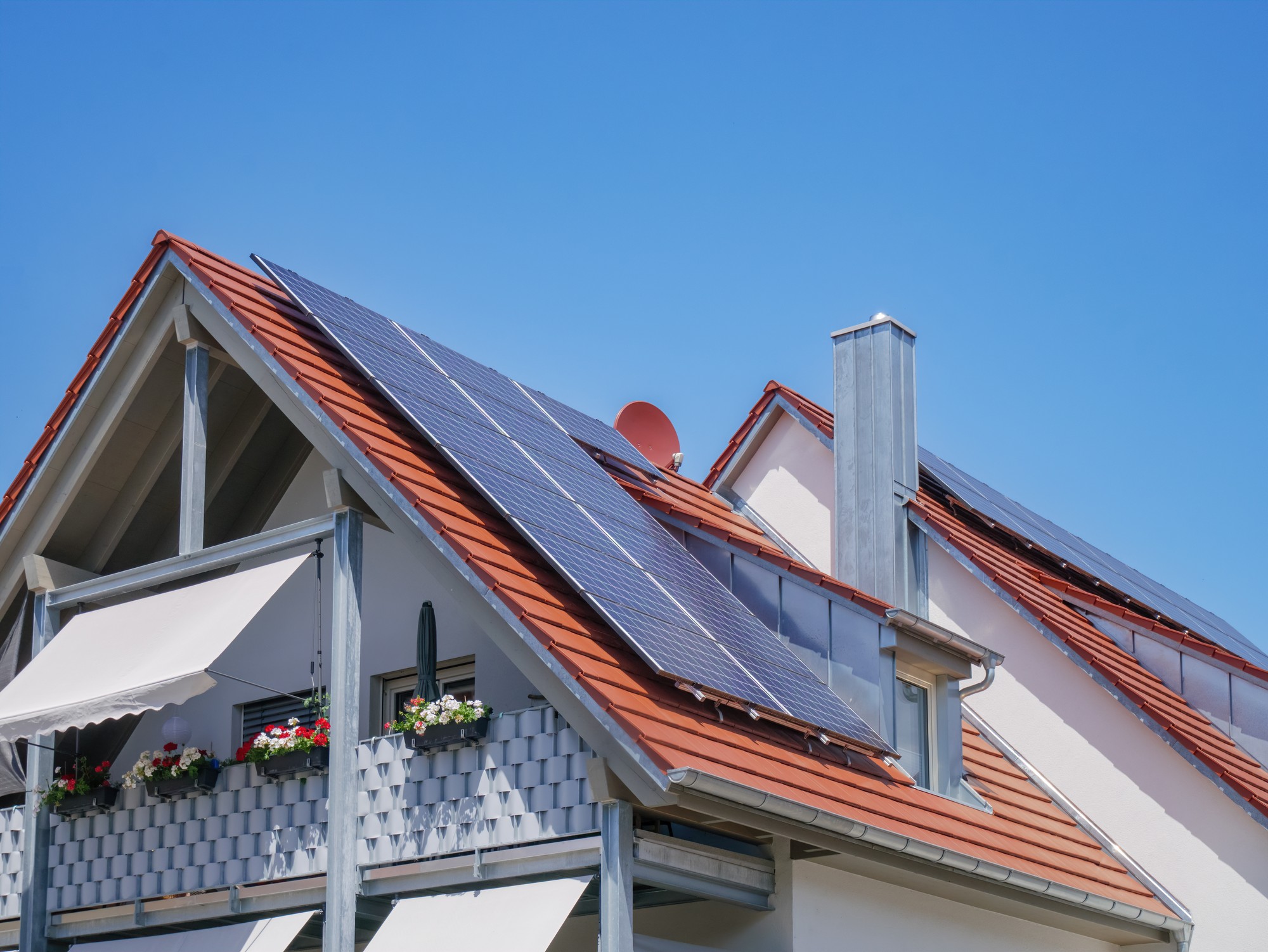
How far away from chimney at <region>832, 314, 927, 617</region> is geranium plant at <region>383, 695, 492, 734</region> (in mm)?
6396

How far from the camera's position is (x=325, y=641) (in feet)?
51.5

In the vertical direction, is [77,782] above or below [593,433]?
below

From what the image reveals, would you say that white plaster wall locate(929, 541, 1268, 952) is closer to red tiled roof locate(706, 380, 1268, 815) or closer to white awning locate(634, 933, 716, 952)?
red tiled roof locate(706, 380, 1268, 815)

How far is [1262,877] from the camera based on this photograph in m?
15.4

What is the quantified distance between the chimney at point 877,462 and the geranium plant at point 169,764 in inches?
282

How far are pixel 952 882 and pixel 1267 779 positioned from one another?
4439 millimetres

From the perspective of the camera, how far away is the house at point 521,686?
11859 mm

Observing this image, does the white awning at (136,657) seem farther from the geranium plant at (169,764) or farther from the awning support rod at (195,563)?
the geranium plant at (169,764)

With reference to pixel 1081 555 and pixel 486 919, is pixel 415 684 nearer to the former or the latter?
pixel 486 919

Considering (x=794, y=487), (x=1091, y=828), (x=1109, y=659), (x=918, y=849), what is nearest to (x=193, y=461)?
(x=918, y=849)

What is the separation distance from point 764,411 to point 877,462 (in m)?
3.79

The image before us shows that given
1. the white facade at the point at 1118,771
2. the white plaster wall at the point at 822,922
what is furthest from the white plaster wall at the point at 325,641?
the white facade at the point at 1118,771

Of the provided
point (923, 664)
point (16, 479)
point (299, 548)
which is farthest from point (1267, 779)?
point (16, 479)

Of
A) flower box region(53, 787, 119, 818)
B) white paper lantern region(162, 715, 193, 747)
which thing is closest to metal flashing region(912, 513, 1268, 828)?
white paper lantern region(162, 715, 193, 747)
